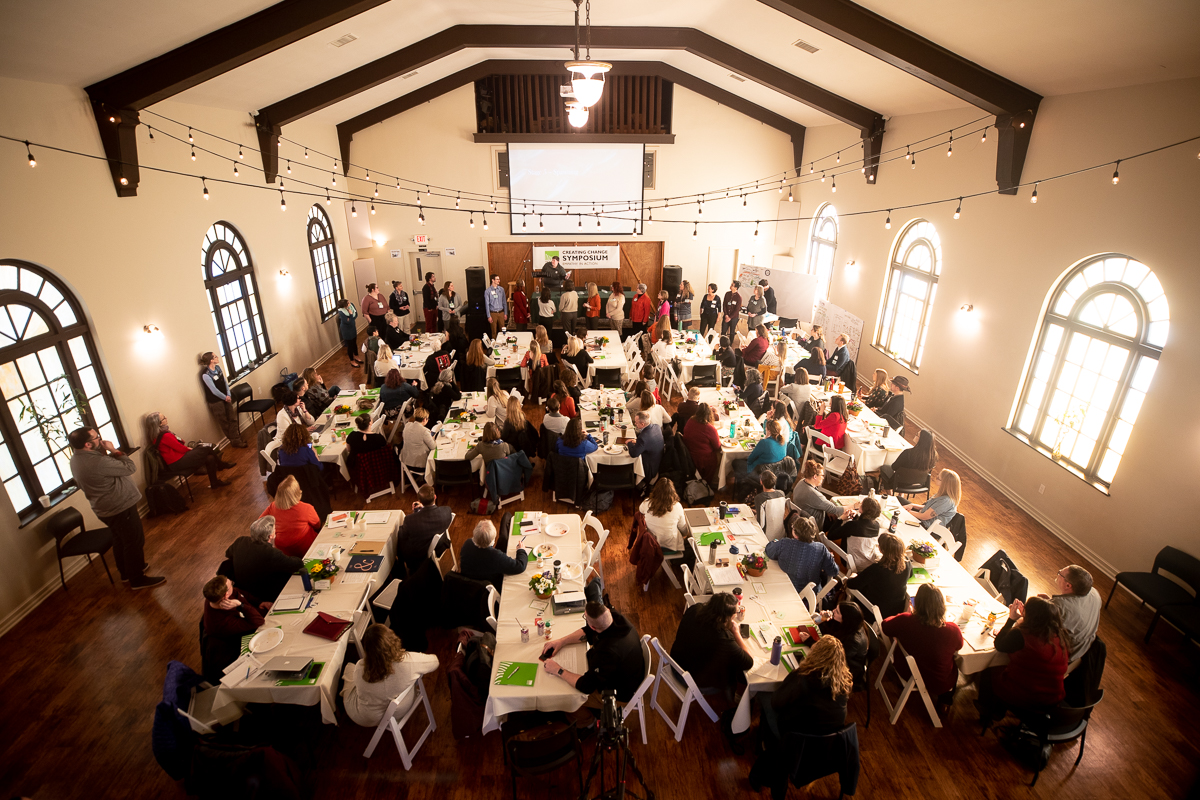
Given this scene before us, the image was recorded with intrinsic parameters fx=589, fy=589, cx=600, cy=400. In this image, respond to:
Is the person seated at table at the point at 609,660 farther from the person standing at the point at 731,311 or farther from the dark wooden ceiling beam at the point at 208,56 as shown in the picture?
the person standing at the point at 731,311

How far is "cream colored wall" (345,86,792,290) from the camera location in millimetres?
14094

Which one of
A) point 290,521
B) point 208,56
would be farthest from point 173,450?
point 208,56

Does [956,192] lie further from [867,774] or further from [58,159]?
[58,159]

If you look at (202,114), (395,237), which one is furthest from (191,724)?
(395,237)

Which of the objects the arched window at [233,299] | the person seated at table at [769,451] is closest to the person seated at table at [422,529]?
the person seated at table at [769,451]

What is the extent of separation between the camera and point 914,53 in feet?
22.0

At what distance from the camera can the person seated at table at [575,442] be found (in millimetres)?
6746

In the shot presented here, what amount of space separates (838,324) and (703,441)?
664 cm

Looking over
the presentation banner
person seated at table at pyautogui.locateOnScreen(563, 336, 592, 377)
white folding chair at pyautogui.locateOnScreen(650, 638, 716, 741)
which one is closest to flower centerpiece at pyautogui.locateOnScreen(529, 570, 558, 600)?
white folding chair at pyautogui.locateOnScreen(650, 638, 716, 741)

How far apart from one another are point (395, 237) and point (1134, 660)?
15276 mm

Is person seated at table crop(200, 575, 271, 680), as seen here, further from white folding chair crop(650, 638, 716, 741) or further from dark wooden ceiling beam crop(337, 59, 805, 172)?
dark wooden ceiling beam crop(337, 59, 805, 172)

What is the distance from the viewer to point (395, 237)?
49.0 feet

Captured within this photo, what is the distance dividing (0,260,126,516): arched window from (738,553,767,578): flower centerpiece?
6.86 m

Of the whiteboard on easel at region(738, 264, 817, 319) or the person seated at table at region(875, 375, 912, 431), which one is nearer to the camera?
the person seated at table at region(875, 375, 912, 431)
